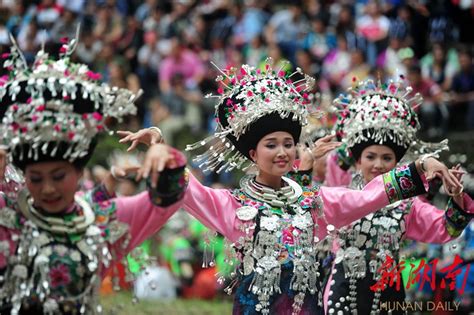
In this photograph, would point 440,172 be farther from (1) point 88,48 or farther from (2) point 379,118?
(1) point 88,48

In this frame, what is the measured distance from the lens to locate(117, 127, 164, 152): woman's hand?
5570 mm

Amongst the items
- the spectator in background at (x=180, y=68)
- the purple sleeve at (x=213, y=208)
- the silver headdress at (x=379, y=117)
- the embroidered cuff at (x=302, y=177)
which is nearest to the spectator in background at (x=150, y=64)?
the spectator in background at (x=180, y=68)

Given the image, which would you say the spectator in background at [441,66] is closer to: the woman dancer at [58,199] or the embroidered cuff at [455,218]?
the embroidered cuff at [455,218]

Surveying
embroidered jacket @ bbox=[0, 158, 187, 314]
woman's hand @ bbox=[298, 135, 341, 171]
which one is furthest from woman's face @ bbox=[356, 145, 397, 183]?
embroidered jacket @ bbox=[0, 158, 187, 314]

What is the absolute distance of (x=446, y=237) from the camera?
674 centimetres

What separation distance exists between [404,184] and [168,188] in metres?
1.60

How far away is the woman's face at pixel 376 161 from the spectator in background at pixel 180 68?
787 cm

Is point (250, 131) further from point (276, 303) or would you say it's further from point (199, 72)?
point (199, 72)

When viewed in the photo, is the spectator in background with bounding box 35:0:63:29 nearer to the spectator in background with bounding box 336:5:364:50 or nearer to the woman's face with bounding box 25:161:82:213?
the spectator in background with bounding box 336:5:364:50

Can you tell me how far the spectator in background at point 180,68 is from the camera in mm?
14836

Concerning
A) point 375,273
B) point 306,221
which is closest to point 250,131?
point 306,221

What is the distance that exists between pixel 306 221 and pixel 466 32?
8143 mm

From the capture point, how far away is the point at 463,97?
12094mm

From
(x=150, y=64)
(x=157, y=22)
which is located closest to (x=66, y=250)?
(x=150, y=64)
